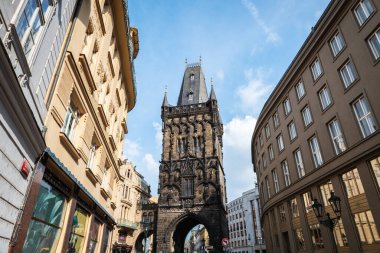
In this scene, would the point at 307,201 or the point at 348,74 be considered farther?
the point at 307,201

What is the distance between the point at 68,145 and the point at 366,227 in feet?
44.7

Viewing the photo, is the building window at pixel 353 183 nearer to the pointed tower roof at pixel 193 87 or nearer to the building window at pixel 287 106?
the building window at pixel 287 106

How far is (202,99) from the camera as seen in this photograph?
54969 millimetres

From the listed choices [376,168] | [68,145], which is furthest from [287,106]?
[68,145]

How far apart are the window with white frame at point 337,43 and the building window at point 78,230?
16028 millimetres

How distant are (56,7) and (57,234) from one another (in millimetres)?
6301

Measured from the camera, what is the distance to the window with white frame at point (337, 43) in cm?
1525

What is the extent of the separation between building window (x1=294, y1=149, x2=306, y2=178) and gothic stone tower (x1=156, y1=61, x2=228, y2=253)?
22924mm

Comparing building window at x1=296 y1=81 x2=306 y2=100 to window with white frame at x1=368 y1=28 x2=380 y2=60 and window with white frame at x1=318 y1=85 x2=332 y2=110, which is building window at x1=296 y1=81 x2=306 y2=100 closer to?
window with white frame at x1=318 y1=85 x2=332 y2=110

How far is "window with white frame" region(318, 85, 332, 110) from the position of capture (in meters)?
16.2

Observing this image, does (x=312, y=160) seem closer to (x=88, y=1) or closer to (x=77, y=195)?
(x=77, y=195)

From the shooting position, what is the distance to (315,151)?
17516mm

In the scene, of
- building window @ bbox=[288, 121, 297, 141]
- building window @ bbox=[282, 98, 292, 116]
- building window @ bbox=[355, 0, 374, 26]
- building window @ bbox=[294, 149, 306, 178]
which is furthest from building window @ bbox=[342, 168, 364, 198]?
building window @ bbox=[282, 98, 292, 116]

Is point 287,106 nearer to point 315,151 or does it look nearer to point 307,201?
point 315,151
